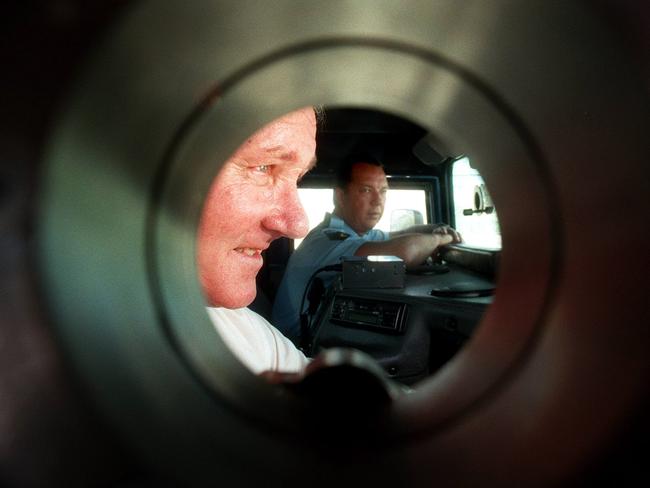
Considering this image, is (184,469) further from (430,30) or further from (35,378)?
(430,30)

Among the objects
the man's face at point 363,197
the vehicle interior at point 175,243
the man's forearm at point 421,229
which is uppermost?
the man's face at point 363,197

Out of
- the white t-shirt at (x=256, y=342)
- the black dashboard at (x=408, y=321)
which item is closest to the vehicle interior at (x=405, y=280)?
the black dashboard at (x=408, y=321)

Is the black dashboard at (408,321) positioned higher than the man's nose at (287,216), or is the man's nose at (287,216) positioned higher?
the man's nose at (287,216)

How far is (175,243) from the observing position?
30cm

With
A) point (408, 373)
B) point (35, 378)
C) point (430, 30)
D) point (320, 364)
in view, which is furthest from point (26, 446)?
point (408, 373)

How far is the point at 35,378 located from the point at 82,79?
15 centimetres

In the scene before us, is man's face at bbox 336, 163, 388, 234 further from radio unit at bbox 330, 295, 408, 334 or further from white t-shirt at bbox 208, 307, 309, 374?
white t-shirt at bbox 208, 307, 309, 374

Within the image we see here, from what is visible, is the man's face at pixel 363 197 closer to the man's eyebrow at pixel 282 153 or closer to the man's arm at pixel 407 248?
the man's arm at pixel 407 248

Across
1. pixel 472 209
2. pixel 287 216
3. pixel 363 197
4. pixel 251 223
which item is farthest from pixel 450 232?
A: pixel 251 223

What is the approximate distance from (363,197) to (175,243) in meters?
2.31

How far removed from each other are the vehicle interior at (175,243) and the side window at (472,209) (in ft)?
5.37

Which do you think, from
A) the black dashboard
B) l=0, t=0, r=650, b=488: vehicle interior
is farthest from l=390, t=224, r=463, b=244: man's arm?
l=0, t=0, r=650, b=488: vehicle interior

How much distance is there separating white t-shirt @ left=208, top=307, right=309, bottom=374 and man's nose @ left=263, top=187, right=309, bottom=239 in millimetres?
234

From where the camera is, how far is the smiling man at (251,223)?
970mm
